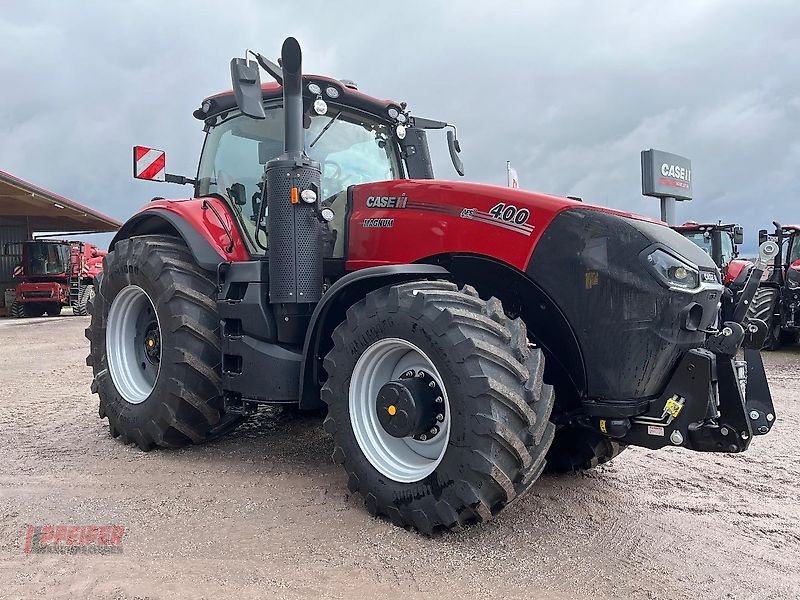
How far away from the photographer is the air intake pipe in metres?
3.78

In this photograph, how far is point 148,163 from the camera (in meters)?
4.75

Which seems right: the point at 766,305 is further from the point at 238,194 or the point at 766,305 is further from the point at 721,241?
the point at 238,194

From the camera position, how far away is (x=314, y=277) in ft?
12.5

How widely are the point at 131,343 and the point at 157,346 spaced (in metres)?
0.42

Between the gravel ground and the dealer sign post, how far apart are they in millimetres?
23120

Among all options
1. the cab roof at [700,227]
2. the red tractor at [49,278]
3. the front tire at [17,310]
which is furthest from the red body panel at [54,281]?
the cab roof at [700,227]

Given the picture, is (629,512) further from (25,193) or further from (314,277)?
(25,193)

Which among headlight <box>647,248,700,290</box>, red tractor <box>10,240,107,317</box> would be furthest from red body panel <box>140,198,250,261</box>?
red tractor <box>10,240,107,317</box>

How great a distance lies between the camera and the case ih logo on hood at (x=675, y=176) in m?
26.9

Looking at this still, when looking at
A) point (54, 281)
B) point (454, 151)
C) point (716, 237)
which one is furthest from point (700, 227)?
point (54, 281)

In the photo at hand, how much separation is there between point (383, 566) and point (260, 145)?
2863 millimetres

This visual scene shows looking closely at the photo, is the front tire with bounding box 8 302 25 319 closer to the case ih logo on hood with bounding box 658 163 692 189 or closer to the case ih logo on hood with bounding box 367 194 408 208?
the case ih logo on hood with bounding box 367 194 408 208

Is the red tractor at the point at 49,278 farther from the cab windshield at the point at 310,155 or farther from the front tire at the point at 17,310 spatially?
the cab windshield at the point at 310,155

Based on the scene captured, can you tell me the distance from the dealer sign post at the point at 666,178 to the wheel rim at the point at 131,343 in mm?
23347
